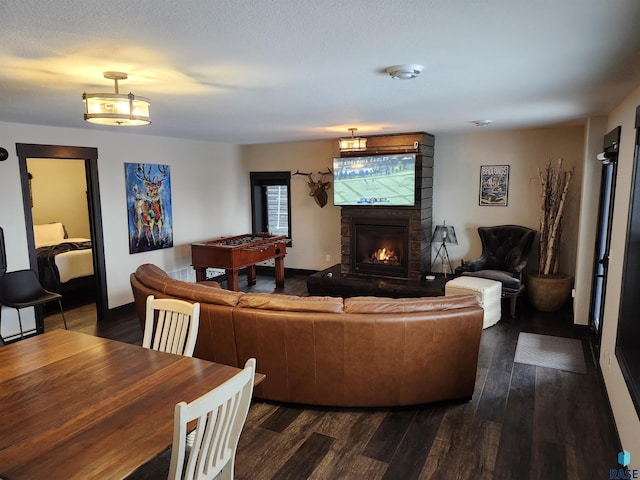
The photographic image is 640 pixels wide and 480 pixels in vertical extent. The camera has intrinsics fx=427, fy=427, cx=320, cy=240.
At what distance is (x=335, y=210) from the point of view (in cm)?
754

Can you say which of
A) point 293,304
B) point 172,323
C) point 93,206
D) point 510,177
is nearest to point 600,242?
point 510,177

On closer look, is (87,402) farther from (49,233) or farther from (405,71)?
(49,233)

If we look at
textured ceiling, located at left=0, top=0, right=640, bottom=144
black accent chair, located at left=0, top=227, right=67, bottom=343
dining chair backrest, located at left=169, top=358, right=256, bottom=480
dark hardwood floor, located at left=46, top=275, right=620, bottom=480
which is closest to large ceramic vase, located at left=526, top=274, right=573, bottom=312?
dark hardwood floor, located at left=46, top=275, right=620, bottom=480

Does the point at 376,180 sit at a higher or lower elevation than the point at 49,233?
higher

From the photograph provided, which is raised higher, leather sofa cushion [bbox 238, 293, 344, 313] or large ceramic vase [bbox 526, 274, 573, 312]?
leather sofa cushion [bbox 238, 293, 344, 313]

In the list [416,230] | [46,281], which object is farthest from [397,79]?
[46,281]

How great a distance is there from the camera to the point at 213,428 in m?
1.60

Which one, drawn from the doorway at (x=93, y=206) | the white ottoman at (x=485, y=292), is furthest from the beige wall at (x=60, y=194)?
the white ottoman at (x=485, y=292)

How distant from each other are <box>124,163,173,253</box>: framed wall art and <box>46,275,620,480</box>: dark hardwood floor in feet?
11.7

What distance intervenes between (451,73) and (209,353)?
267 centimetres

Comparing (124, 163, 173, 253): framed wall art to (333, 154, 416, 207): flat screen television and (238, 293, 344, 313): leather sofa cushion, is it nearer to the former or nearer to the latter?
(333, 154, 416, 207): flat screen television

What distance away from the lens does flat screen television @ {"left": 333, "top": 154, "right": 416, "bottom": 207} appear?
618cm

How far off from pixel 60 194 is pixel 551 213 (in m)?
8.11

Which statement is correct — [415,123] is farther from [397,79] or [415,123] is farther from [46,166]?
[46,166]
